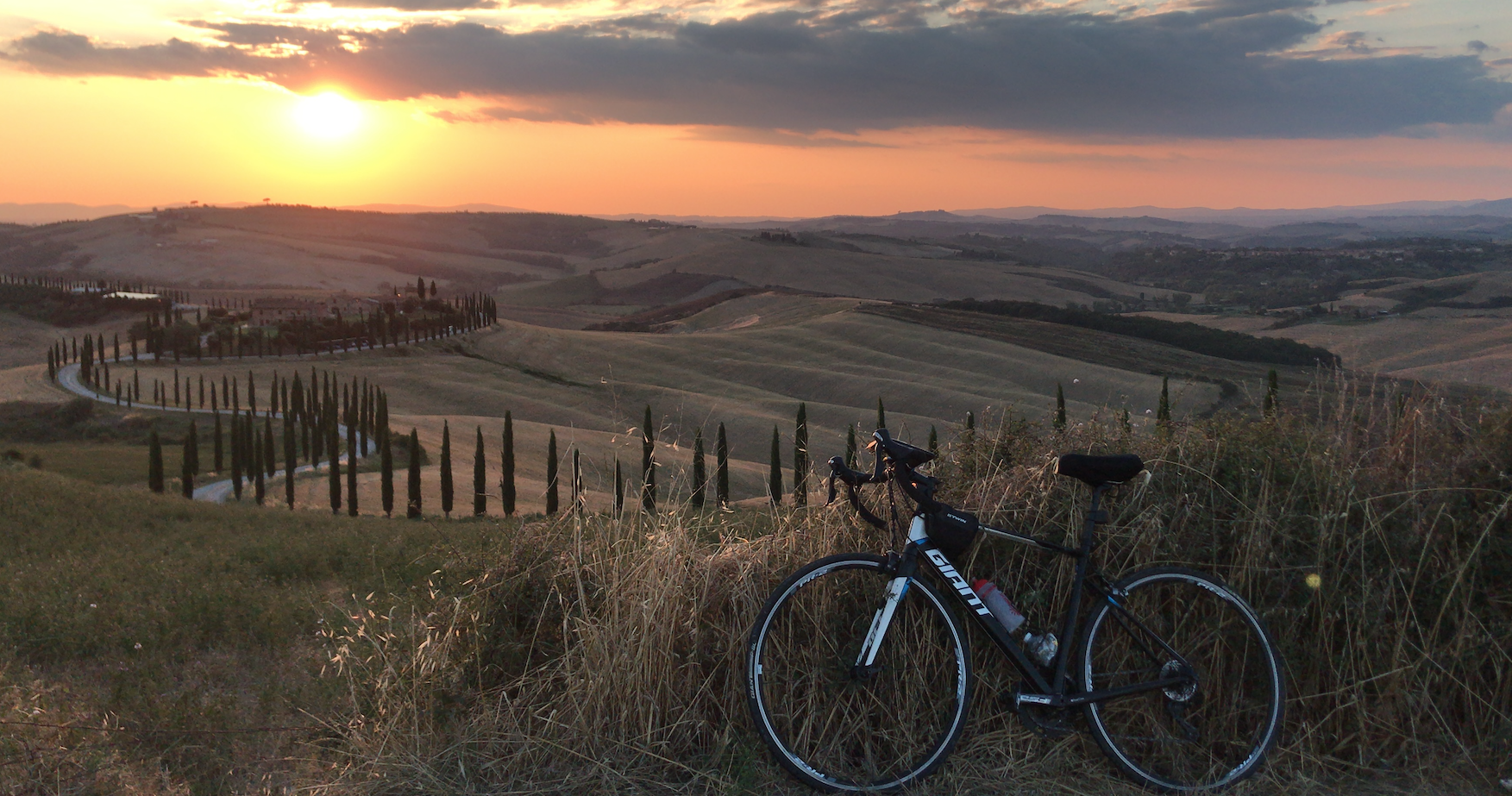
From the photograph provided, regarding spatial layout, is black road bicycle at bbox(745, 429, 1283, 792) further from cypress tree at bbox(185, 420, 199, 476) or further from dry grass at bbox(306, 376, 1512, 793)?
cypress tree at bbox(185, 420, 199, 476)

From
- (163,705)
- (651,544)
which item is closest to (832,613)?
(651,544)

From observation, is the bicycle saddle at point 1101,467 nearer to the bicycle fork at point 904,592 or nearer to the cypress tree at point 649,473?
the bicycle fork at point 904,592

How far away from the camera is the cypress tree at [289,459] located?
39.7m

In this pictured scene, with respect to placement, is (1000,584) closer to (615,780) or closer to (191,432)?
(615,780)

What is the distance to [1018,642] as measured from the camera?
203 inches

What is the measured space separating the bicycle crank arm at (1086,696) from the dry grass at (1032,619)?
1.14 feet

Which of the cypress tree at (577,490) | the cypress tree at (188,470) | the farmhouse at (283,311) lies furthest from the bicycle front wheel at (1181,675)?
the farmhouse at (283,311)

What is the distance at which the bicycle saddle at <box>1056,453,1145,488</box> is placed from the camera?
5137mm

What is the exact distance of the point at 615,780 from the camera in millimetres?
4848

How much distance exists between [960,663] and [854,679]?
55 centimetres

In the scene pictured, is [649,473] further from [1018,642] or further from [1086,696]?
[1086,696]

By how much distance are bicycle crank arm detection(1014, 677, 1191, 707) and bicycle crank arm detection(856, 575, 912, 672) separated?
2.54 feet

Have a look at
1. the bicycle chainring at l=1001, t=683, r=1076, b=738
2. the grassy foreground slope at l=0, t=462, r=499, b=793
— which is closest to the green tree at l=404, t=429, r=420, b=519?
the grassy foreground slope at l=0, t=462, r=499, b=793

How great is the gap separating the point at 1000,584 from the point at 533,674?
8.84 ft
